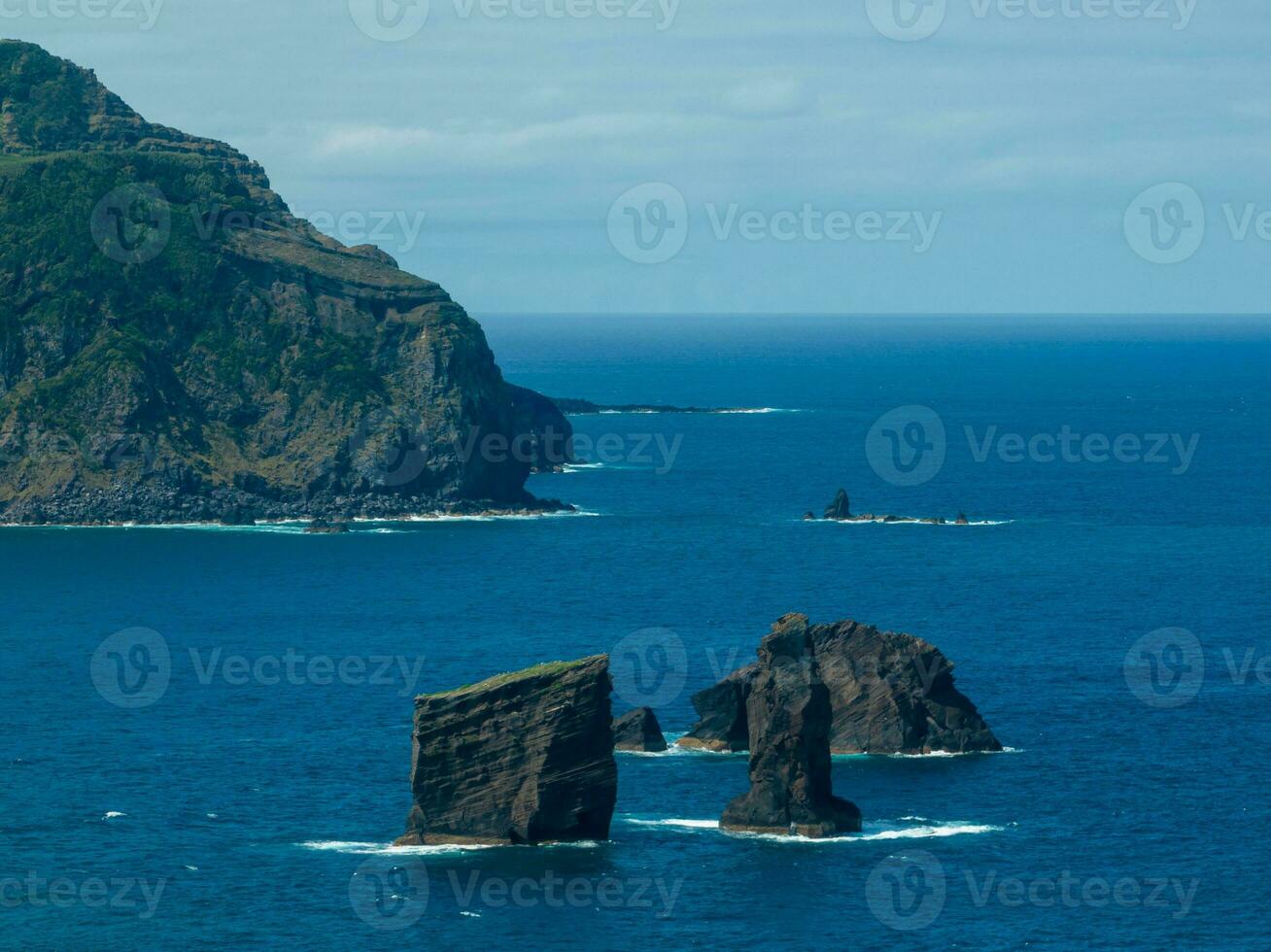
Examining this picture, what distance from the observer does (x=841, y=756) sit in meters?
134

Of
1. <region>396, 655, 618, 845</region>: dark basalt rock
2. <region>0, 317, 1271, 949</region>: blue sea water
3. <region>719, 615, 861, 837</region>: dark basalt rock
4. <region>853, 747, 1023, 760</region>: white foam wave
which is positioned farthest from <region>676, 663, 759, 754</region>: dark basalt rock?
<region>396, 655, 618, 845</region>: dark basalt rock

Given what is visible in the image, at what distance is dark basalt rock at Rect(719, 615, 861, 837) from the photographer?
114 meters

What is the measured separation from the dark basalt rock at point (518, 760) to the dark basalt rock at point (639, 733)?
68.0 ft

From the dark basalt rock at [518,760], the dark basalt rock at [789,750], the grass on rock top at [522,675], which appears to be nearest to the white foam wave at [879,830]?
the dark basalt rock at [789,750]

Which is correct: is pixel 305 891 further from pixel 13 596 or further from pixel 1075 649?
pixel 13 596

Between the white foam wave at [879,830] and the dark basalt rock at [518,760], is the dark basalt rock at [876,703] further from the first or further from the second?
the dark basalt rock at [518,760]

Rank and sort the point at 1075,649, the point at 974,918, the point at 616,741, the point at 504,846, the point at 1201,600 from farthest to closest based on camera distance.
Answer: the point at 1201,600 → the point at 1075,649 → the point at 616,741 → the point at 504,846 → the point at 974,918

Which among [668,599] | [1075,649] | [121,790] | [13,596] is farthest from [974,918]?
[13,596]

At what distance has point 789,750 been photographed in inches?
4488

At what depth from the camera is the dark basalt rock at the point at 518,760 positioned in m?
110

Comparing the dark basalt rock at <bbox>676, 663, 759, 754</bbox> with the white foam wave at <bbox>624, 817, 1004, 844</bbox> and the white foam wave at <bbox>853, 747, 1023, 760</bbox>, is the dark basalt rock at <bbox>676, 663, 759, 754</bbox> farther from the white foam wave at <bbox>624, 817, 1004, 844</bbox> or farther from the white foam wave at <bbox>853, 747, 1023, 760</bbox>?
the white foam wave at <bbox>624, 817, 1004, 844</bbox>

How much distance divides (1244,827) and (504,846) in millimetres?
41598

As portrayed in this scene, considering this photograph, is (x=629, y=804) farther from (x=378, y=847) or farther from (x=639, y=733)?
(x=378, y=847)

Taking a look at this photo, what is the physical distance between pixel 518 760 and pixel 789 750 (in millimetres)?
14665
